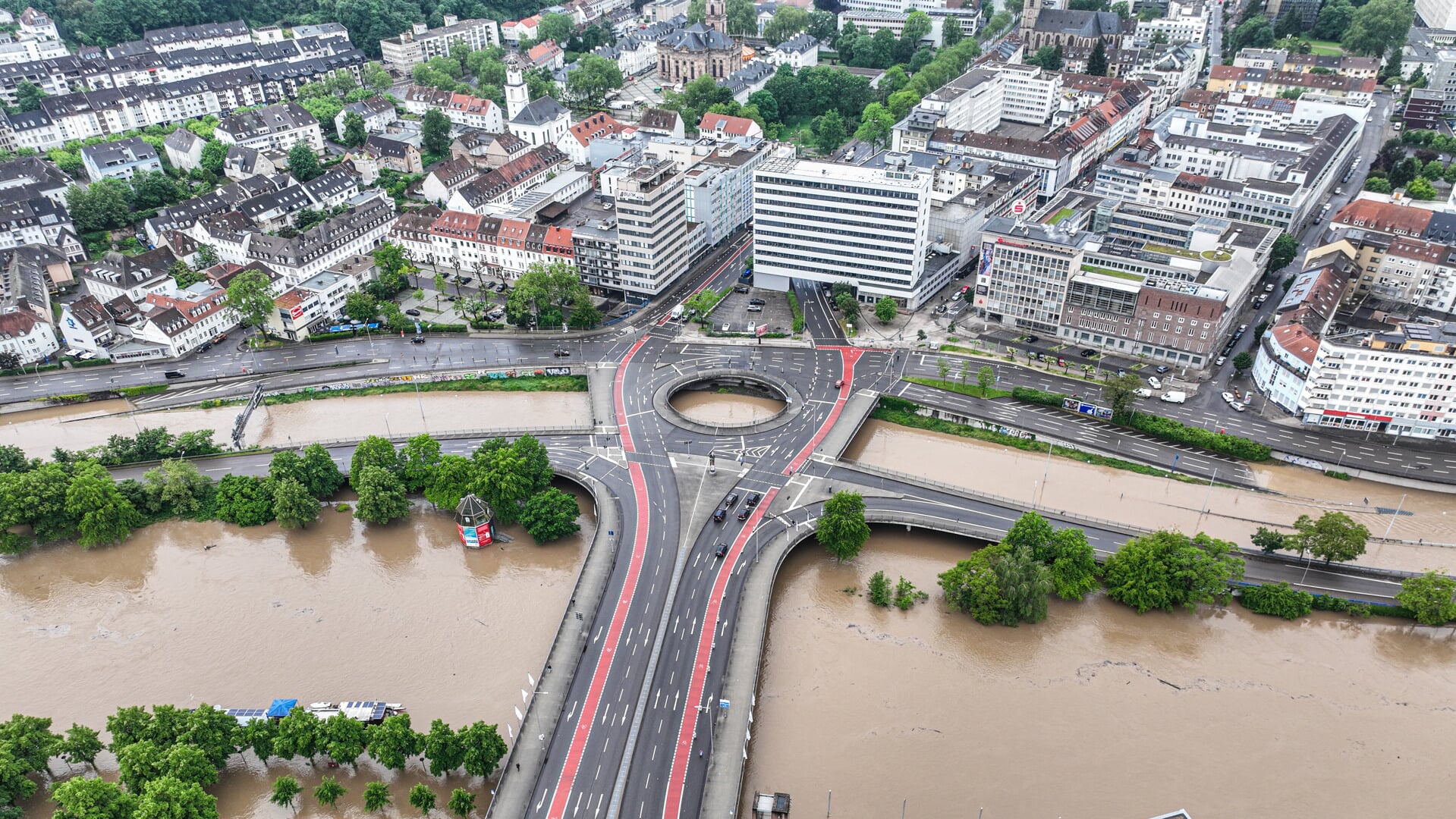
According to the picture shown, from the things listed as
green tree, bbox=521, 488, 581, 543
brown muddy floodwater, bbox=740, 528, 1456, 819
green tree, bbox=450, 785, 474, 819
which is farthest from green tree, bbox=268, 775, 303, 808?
brown muddy floodwater, bbox=740, 528, 1456, 819

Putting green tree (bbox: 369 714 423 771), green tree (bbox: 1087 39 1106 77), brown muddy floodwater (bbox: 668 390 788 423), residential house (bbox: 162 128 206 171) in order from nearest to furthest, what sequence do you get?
1. green tree (bbox: 369 714 423 771)
2. brown muddy floodwater (bbox: 668 390 788 423)
3. residential house (bbox: 162 128 206 171)
4. green tree (bbox: 1087 39 1106 77)

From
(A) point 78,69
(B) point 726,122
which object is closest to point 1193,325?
(B) point 726,122

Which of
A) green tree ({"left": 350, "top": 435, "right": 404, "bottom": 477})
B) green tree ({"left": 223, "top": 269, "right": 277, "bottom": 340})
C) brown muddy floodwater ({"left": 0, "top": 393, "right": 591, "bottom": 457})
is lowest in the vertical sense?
brown muddy floodwater ({"left": 0, "top": 393, "right": 591, "bottom": 457})

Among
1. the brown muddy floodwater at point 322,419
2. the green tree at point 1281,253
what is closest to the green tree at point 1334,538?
the green tree at point 1281,253

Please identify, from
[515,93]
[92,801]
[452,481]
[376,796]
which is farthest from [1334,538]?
[515,93]

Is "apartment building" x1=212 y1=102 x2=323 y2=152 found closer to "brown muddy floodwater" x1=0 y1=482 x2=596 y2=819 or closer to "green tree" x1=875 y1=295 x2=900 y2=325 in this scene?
"brown muddy floodwater" x1=0 y1=482 x2=596 y2=819

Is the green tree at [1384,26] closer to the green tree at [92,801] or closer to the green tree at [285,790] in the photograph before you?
the green tree at [285,790]

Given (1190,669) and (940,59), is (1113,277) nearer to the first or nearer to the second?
(1190,669)
